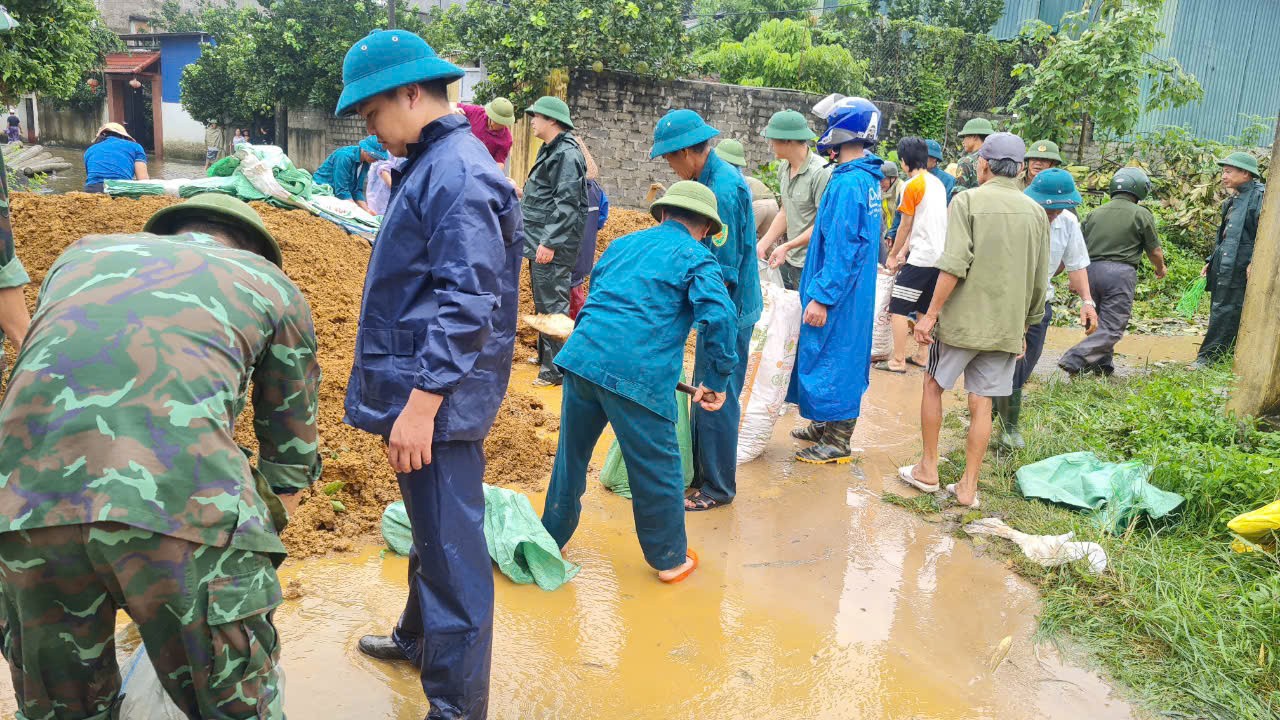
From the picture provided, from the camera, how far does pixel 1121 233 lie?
7.40m

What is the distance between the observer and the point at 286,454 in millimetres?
2098

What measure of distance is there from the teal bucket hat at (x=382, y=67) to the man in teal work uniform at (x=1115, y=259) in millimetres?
6552

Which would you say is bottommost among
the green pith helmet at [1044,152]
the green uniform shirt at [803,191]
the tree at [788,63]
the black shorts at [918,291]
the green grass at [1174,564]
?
the green grass at [1174,564]

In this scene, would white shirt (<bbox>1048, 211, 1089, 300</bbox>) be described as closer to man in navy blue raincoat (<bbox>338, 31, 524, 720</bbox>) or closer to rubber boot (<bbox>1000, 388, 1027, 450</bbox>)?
rubber boot (<bbox>1000, 388, 1027, 450</bbox>)

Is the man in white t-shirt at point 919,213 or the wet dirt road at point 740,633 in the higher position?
the man in white t-shirt at point 919,213

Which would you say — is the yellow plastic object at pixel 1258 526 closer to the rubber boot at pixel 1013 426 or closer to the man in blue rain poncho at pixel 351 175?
the rubber boot at pixel 1013 426

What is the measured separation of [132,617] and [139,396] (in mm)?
429

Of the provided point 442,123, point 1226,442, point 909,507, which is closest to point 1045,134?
point 1226,442

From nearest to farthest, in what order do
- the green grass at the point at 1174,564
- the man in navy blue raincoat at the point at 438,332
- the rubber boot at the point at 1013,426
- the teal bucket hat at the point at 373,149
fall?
the man in navy blue raincoat at the point at 438,332 → the green grass at the point at 1174,564 → the rubber boot at the point at 1013,426 → the teal bucket hat at the point at 373,149

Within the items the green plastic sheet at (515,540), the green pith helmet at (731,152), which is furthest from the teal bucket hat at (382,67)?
the green pith helmet at (731,152)

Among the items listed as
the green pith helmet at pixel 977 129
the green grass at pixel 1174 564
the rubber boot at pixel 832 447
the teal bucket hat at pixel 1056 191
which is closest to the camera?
the green grass at pixel 1174 564

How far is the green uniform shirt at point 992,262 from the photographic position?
15.1 ft

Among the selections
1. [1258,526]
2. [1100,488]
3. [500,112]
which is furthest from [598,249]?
[1258,526]

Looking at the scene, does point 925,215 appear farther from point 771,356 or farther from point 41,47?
point 41,47
